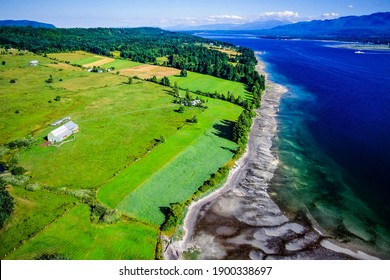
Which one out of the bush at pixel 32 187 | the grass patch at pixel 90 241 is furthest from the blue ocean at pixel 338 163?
the bush at pixel 32 187

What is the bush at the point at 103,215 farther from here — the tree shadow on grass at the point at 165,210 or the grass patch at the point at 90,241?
the tree shadow on grass at the point at 165,210

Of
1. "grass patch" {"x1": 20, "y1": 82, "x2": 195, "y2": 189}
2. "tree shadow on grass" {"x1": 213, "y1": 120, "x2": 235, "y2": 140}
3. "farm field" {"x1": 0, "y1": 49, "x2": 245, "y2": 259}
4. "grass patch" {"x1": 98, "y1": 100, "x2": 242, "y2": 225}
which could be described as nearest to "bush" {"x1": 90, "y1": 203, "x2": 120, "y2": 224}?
"farm field" {"x1": 0, "y1": 49, "x2": 245, "y2": 259}

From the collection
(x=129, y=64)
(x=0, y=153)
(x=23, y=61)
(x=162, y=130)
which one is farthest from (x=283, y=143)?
(x=23, y=61)

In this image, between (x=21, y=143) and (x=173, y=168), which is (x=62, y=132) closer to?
(x=21, y=143)

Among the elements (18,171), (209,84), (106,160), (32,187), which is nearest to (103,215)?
(32,187)

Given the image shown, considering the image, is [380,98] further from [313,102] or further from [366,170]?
[366,170]

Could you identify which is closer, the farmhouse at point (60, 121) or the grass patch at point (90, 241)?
the grass patch at point (90, 241)

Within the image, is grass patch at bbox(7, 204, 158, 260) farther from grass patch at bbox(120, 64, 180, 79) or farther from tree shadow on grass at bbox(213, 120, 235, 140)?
grass patch at bbox(120, 64, 180, 79)
